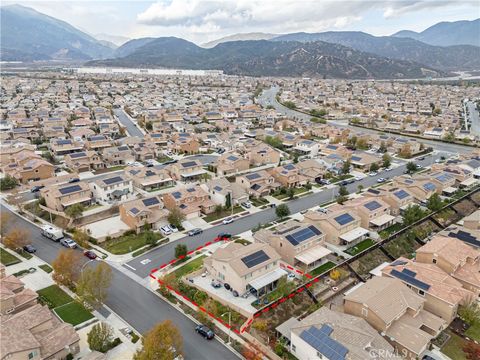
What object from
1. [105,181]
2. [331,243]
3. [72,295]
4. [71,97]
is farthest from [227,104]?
[72,295]

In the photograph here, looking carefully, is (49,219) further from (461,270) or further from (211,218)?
(461,270)

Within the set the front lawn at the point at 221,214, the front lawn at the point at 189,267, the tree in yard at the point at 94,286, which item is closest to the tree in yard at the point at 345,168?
the front lawn at the point at 221,214

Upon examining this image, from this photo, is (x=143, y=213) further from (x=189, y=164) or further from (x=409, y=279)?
(x=409, y=279)

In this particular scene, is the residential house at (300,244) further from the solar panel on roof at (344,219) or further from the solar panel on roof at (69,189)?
the solar panel on roof at (69,189)

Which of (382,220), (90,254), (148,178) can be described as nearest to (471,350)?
(382,220)

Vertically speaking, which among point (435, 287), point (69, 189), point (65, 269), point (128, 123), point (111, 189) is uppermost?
point (128, 123)

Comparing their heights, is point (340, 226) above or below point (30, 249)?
above

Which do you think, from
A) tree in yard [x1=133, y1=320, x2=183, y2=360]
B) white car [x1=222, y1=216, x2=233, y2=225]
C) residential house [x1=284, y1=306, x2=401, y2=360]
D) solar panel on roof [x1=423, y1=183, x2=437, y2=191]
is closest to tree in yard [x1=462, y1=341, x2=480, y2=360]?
residential house [x1=284, y1=306, x2=401, y2=360]

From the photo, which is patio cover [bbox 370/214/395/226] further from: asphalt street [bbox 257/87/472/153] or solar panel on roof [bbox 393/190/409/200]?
asphalt street [bbox 257/87/472/153]

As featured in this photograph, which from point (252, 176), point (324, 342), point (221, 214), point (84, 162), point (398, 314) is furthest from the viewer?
point (84, 162)
